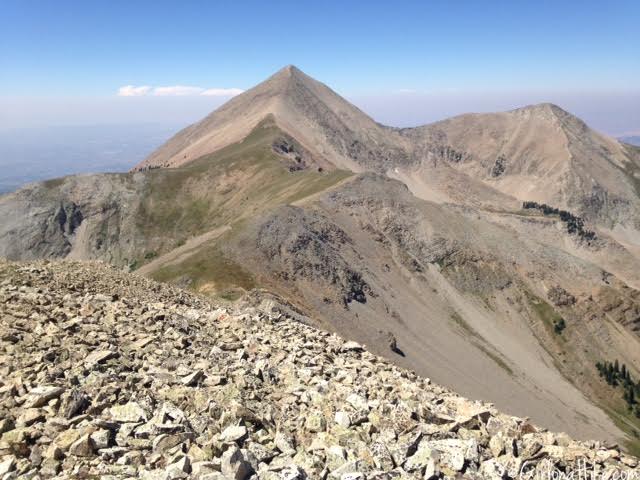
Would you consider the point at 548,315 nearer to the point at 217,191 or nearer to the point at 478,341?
the point at 478,341

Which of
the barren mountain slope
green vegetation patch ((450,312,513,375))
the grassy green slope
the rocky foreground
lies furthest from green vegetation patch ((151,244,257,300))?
green vegetation patch ((450,312,513,375))

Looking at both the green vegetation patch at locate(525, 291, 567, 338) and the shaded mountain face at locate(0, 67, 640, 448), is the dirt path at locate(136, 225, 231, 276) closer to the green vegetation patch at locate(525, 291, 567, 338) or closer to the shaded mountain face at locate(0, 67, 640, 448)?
the shaded mountain face at locate(0, 67, 640, 448)

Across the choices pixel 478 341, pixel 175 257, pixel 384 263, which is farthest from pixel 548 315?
pixel 175 257

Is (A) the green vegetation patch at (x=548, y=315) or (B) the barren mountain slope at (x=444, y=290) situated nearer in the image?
(B) the barren mountain slope at (x=444, y=290)

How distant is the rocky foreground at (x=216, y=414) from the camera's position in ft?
46.1

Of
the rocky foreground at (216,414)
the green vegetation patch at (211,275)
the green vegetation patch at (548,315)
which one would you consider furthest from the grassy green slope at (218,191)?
the rocky foreground at (216,414)

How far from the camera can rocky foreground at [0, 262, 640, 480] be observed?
14.0 metres

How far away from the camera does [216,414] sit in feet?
57.6

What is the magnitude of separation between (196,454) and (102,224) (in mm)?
163961

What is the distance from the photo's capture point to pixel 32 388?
661 inches

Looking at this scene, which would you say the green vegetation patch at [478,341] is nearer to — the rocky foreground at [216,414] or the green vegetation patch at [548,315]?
the green vegetation patch at [548,315]

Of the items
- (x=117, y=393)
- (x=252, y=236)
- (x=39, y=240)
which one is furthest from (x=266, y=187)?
(x=117, y=393)

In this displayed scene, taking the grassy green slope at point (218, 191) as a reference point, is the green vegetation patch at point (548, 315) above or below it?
below

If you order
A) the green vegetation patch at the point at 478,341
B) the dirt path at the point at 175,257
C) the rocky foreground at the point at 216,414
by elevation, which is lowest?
the green vegetation patch at the point at 478,341
